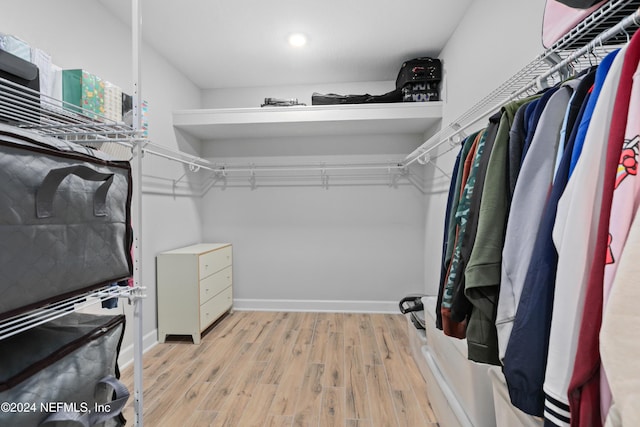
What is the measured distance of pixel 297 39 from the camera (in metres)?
2.39

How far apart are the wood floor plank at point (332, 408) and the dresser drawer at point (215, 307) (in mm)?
1314

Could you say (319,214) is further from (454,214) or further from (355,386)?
(454,214)

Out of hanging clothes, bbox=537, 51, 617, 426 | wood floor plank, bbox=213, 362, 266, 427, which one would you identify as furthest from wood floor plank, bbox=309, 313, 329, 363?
hanging clothes, bbox=537, 51, 617, 426

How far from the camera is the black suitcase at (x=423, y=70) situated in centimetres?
260

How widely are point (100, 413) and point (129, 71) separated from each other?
2.35m

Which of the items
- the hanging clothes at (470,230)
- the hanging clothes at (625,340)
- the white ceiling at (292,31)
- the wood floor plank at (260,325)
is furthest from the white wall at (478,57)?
the wood floor plank at (260,325)

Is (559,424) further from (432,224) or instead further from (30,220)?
(432,224)

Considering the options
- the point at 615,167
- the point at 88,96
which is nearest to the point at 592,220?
the point at 615,167

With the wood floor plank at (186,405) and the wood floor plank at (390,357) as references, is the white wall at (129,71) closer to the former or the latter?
the wood floor plank at (186,405)

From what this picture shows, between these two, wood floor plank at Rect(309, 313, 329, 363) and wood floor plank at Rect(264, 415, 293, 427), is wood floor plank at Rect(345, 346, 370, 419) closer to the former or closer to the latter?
wood floor plank at Rect(309, 313, 329, 363)

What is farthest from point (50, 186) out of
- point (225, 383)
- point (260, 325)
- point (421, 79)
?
point (421, 79)

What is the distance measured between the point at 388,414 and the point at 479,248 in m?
1.37

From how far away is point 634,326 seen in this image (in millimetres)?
395

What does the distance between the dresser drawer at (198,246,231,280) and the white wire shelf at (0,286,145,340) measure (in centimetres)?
172
